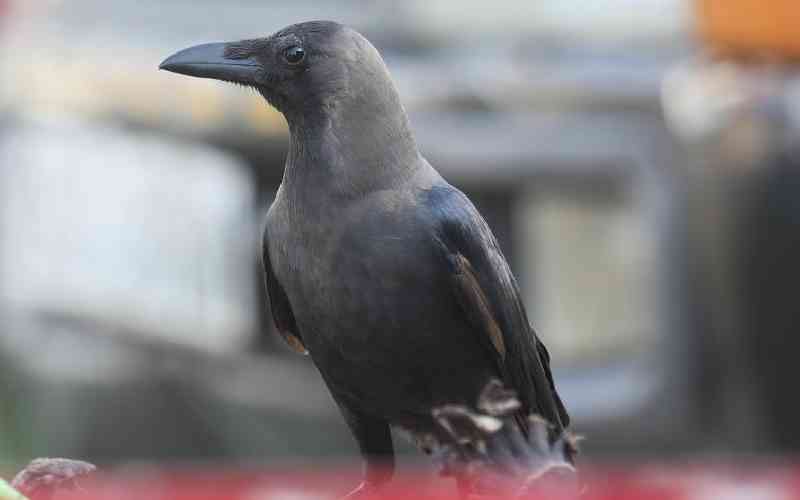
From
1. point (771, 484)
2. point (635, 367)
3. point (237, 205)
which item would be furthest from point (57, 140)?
point (771, 484)

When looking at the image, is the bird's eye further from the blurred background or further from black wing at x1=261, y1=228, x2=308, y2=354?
the blurred background

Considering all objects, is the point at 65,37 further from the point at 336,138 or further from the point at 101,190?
the point at 336,138

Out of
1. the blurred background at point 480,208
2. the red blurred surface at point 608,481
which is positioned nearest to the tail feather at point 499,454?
the red blurred surface at point 608,481

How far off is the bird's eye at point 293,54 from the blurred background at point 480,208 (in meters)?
3.95

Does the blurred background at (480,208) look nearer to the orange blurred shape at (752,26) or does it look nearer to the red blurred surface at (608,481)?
the orange blurred shape at (752,26)

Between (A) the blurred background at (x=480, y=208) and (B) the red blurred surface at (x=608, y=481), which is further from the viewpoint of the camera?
(A) the blurred background at (x=480, y=208)

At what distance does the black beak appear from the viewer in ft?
3.18

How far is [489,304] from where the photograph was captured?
1.14 meters

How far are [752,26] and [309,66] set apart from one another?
15.0ft

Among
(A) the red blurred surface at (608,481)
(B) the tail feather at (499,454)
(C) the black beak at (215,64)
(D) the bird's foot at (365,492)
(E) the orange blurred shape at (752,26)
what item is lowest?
(A) the red blurred surface at (608,481)

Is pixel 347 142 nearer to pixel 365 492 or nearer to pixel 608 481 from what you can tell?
pixel 365 492

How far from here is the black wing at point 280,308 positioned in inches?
47.6

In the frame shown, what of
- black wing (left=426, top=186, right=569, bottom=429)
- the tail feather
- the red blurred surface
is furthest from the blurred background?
the tail feather

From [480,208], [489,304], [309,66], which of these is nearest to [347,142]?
[309,66]
